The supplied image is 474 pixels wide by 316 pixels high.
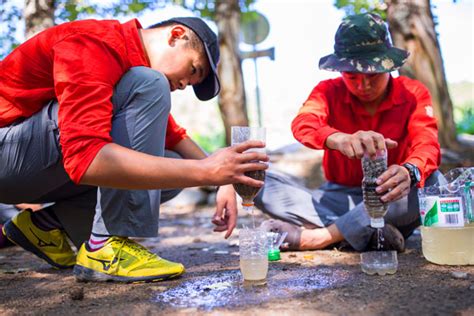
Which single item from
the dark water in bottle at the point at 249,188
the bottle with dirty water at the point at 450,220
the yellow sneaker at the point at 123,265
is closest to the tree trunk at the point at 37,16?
the yellow sneaker at the point at 123,265

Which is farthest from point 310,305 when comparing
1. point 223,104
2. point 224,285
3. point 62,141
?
point 223,104

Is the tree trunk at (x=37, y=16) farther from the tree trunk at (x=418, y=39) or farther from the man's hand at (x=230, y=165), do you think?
the man's hand at (x=230, y=165)

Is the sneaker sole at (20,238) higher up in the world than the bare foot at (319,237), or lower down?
higher up

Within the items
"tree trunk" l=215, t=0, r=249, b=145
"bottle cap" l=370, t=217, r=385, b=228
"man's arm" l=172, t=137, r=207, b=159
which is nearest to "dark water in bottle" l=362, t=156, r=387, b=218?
"bottle cap" l=370, t=217, r=385, b=228

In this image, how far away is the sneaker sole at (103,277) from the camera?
2541 mm

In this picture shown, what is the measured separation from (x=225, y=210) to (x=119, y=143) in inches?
29.3

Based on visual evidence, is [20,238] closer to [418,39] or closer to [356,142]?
[356,142]

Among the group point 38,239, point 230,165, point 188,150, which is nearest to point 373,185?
point 230,165

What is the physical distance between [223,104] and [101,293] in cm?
Answer: 637

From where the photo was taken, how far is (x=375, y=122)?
3.45m

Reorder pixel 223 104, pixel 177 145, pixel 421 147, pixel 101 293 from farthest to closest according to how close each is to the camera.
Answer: pixel 223 104 < pixel 177 145 < pixel 421 147 < pixel 101 293

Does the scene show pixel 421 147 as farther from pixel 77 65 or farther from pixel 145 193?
pixel 77 65

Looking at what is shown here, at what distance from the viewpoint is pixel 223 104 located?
858cm

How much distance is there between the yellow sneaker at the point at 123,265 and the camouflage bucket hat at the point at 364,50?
5.12 feet
